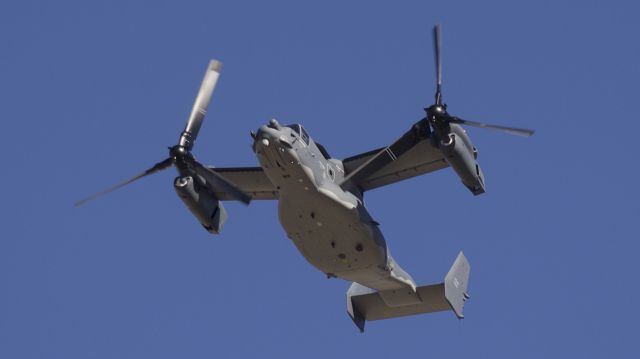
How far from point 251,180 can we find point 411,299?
596cm

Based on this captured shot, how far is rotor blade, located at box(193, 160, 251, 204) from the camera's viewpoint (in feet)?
93.8

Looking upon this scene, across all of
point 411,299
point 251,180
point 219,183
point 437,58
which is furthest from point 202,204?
point 437,58

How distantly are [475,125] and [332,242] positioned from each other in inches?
194

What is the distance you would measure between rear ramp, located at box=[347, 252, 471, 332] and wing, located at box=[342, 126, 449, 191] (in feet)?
11.8

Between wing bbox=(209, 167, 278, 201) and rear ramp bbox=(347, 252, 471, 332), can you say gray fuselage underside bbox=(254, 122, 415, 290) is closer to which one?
rear ramp bbox=(347, 252, 471, 332)

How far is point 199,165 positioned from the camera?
30734 mm

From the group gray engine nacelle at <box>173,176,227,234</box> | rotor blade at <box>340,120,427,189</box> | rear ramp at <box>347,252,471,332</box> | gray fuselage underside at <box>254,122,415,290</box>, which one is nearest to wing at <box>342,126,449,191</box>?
rotor blade at <box>340,120,427,189</box>

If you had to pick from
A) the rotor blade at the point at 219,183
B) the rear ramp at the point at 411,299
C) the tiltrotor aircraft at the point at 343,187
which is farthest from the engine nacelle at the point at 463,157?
the rotor blade at the point at 219,183

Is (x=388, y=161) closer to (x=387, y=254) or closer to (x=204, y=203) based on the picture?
(x=387, y=254)

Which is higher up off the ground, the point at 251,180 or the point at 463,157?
the point at 251,180

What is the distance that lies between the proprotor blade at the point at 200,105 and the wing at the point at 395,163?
14.4ft

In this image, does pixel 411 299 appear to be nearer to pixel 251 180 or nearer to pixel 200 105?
pixel 251 180

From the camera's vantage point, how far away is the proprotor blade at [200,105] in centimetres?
3120

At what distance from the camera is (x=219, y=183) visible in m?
30.0
